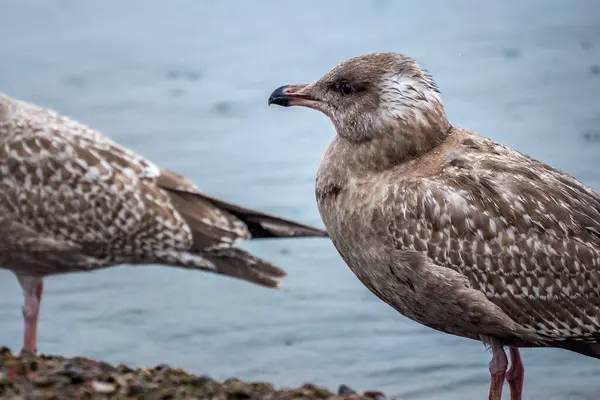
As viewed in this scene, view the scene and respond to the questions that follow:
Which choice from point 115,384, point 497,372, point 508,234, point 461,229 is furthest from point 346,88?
point 115,384

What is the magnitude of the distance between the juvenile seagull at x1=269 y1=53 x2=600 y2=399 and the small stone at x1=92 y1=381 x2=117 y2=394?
1565 mm

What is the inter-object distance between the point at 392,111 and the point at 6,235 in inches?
141

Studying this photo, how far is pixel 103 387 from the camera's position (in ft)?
21.3

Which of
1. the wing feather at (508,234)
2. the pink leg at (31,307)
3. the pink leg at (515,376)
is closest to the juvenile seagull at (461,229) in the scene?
the wing feather at (508,234)

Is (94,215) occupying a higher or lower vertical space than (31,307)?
higher

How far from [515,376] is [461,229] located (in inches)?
44.6

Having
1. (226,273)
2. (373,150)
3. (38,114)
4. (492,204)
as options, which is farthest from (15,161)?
(492,204)

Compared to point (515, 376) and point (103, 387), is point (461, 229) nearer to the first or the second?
point (515, 376)

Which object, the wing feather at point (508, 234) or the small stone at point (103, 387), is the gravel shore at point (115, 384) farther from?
the wing feather at point (508, 234)

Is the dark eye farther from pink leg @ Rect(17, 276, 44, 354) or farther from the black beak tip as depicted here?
pink leg @ Rect(17, 276, 44, 354)

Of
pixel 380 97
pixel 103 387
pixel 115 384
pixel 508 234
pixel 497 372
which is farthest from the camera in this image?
pixel 380 97

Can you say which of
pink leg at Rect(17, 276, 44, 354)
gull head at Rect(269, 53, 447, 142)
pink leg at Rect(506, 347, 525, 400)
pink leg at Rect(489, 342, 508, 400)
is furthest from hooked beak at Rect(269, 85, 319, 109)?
pink leg at Rect(17, 276, 44, 354)

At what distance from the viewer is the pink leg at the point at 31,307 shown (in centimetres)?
986

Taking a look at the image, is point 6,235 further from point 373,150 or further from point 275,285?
point 373,150
